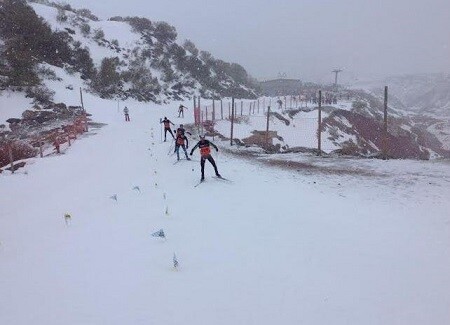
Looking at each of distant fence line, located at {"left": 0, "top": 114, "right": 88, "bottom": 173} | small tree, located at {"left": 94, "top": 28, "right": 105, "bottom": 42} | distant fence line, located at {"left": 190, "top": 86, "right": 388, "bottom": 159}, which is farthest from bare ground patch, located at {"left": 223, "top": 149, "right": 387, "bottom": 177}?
small tree, located at {"left": 94, "top": 28, "right": 105, "bottom": 42}

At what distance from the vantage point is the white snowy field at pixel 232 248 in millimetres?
6055

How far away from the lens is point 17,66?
38.3 m

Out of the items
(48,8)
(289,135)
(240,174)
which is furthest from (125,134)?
(48,8)

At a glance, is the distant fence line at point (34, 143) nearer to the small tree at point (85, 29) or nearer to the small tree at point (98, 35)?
the small tree at point (85, 29)

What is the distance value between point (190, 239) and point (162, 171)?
26.7ft

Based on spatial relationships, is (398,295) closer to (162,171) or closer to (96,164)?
(162,171)

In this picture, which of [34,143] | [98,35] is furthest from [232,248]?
[98,35]

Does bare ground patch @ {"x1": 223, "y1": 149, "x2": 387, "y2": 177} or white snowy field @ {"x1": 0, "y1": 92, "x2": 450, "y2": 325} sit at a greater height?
bare ground patch @ {"x1": 223, "y1": 149, "x2": 387, "y2": 177}

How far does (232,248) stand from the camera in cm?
827

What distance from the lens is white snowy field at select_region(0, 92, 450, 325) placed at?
605cm

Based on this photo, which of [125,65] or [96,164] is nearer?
[96,164]

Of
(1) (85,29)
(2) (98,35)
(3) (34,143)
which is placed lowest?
(3) (34,143)

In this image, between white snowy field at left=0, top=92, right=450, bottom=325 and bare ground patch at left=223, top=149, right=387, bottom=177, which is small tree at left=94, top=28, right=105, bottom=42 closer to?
bare ground patch at left=223, top=149, right=387, bottom=177

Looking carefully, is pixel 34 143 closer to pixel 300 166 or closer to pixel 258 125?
pixel 300 166
